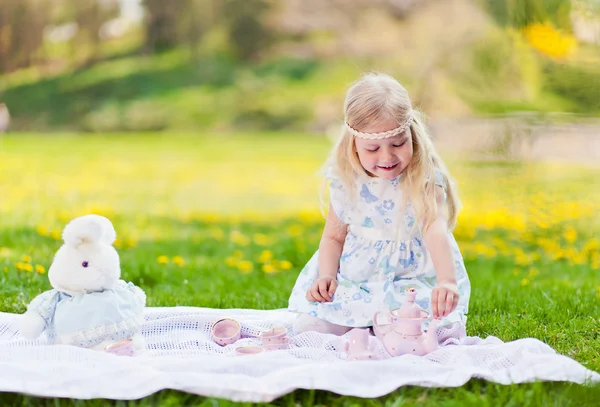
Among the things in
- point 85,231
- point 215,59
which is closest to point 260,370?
point 85,231

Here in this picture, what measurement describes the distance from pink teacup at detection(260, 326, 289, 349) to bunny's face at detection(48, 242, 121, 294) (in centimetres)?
53

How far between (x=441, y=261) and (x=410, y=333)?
269 millimetres

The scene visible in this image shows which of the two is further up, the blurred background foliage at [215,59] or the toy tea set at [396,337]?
the blurred background foliage at [215,59]

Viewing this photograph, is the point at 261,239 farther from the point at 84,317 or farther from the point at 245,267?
the point at 84,317

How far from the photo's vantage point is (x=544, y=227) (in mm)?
5496

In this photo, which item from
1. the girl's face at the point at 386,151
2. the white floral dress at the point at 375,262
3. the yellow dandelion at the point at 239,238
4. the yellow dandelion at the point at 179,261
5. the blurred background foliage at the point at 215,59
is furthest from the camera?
the blurred background foliage at the point at 215,59

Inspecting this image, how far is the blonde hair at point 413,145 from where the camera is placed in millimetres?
2484

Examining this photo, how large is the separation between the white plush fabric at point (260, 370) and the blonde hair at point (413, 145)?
0.50m

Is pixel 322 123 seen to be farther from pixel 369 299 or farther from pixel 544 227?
pixel 369 299

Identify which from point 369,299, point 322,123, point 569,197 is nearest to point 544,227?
point 569,197

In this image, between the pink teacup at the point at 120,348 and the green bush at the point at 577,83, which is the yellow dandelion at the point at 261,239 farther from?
the green bush at the point at 577,83

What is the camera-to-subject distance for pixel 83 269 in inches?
90.4

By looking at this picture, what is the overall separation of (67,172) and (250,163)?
2781 mm

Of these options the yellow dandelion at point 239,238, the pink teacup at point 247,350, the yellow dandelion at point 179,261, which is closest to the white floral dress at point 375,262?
the pink teacup at point 247,350
